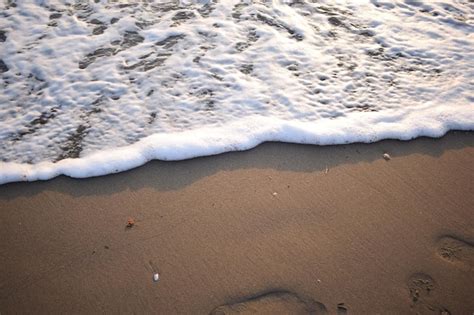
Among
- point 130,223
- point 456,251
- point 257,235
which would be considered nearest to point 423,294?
point 456,251

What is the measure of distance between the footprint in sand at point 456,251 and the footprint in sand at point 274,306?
31.9 inches

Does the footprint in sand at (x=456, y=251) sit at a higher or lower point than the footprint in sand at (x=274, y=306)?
higher

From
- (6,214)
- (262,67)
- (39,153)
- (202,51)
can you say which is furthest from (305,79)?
(6,214)

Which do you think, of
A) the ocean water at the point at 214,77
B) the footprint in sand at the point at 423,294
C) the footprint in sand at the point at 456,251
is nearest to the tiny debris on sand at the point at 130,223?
the ocean water at the point at 214,77

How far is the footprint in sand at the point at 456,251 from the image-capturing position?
2.22 m

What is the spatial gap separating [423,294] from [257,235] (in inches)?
37.4

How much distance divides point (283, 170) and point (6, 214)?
1.81m

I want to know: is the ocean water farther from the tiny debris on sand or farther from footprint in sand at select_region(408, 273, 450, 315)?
footprint in sand at select_region(408, 273, 450, 315)

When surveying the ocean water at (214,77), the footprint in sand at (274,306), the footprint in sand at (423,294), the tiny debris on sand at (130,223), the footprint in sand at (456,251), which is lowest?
the footprint in sand at (274,306)

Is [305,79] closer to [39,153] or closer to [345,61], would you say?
[345,61]

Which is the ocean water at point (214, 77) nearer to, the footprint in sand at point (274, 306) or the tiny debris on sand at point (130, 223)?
the tiny debris on sand at point (130, 223)

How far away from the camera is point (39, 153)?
2.85 m

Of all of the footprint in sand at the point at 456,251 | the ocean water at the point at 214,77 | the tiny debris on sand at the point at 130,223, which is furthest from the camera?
the ocean water at the point at 214,77

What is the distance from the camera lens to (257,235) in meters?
2.35
